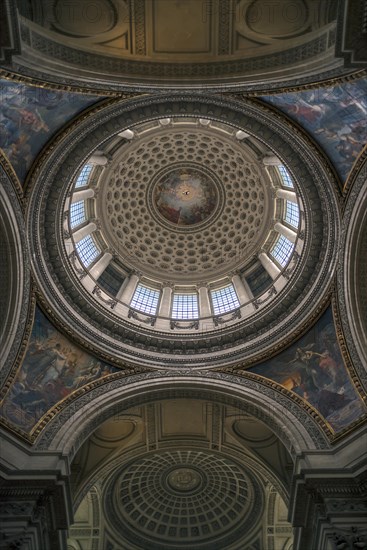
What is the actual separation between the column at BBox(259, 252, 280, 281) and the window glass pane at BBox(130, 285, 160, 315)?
20.1 feet

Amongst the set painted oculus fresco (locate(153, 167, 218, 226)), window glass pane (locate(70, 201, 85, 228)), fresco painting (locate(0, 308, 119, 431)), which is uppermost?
painted oculus fresco (locate(153, 167, 218, 226))

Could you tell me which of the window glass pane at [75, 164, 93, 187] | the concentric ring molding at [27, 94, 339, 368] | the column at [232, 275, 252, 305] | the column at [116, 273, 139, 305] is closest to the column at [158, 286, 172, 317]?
the column at [116, 273, 139, 305]

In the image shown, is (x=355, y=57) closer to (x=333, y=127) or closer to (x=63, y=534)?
(x=333, y=127)

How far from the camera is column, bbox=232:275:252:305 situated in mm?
25930

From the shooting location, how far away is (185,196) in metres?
32.2

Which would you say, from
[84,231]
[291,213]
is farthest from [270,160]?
[84,231]

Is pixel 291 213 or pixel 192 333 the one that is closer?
pixel 192 333

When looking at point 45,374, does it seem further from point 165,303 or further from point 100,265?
point 165,303

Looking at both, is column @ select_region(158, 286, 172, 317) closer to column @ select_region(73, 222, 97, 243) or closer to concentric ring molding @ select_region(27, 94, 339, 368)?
concentric ring molding @ select_region(27, 94, 339, 368)

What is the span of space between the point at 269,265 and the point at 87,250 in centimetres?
974

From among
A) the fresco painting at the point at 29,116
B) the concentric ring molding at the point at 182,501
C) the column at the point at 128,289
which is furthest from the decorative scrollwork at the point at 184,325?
the fresco painting at the point at 29,116

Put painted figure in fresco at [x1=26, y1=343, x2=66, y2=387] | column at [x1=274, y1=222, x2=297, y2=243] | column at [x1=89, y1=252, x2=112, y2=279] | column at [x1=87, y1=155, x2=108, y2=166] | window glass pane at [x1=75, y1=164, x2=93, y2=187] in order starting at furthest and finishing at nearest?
window glass pane at [x1=75, y1=164, x2=93, y2=187]
column at [x1=89, y1=252, x2=112, y2=279]
column at [x1=274, y1=222, x2=297, y2=243]
column at [x1=87, y1=155, x2=108, y2=166]
painted figure in fresco at [x1=26, y1=343, x2=66, y2=387]

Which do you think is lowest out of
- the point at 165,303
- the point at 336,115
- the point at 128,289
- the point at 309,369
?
the point at 309,369

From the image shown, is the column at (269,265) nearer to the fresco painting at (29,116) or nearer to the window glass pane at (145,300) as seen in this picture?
the window glass pane at (145,300)
